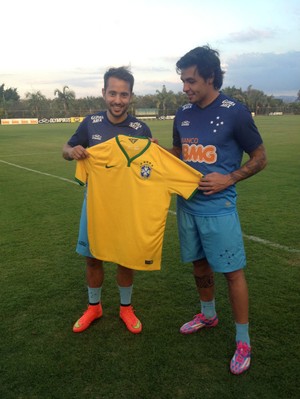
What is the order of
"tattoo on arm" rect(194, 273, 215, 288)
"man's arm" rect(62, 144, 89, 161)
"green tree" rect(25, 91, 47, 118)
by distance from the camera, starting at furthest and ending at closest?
"green tree" rect(25, 91, 47, 118)
"tattoo on arm" rect(194, 273, 215, 288)
"man's arm" rect(62, 144, 89, 161)

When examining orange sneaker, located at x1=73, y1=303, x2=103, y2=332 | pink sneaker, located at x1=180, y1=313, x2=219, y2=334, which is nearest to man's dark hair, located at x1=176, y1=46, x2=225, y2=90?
pink sneaker, located at x1=180, y1=313, x2=219, y2=334

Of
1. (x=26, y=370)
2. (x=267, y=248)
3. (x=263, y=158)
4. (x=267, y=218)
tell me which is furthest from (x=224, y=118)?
(x=267, y=218)

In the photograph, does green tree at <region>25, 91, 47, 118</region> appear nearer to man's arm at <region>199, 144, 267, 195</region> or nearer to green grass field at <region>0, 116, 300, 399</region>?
green grass field at <region>0, 116, 300, 399</region>

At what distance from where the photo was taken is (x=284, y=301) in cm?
388

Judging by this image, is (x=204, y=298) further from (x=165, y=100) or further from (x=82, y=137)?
(x=165, y=100)

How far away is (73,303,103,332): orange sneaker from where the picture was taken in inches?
137

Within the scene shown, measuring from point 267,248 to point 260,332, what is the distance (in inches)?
79.3

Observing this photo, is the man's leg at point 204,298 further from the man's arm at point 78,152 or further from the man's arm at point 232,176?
the man's arm at point 78,152

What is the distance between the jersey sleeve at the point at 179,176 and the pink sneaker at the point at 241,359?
1.17 metres

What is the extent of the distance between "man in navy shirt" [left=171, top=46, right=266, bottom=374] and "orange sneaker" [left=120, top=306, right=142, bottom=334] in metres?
0.87

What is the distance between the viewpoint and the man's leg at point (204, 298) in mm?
3307

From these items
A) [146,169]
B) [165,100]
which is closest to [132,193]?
[146,169]

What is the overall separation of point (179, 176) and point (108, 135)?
72cm

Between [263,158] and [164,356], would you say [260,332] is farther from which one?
[263,158]
